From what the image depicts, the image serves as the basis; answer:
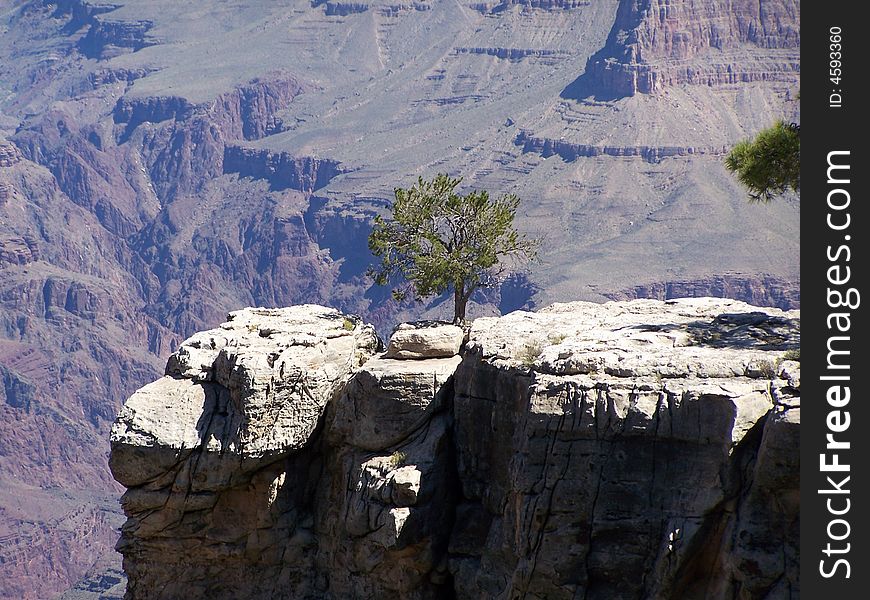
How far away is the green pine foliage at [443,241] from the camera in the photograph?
55594 millimetres

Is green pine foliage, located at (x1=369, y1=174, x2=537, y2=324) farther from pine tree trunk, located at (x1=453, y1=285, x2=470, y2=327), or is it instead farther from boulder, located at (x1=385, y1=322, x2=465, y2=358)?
boulder, located at (x1=385, y1=322, x2=465, y2=358)

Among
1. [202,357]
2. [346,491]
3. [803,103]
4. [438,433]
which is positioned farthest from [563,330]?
[803,103]

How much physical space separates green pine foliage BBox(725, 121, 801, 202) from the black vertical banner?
1271 cm

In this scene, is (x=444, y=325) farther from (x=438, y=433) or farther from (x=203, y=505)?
(x=203, y=505)

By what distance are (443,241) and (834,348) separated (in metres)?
25.6

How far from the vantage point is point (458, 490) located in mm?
46594

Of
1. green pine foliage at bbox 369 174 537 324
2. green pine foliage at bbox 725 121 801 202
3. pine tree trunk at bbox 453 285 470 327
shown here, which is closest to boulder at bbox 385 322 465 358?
green pine foliage at bbox 369 174 537 324

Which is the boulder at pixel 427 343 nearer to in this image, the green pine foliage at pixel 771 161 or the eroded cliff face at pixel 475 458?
the eroded cliff face at pixel 475 458

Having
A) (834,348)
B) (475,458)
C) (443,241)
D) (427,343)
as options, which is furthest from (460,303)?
(834,348)

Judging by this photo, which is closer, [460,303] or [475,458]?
[475,458]

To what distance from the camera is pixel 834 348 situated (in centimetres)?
3253

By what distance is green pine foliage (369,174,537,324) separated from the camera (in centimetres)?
5559

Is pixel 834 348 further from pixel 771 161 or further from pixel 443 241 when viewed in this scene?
pixel 443 241

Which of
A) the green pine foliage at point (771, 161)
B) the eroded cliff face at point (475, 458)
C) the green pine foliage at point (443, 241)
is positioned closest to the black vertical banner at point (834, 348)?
the eroded cliff face at point (475, 458)
